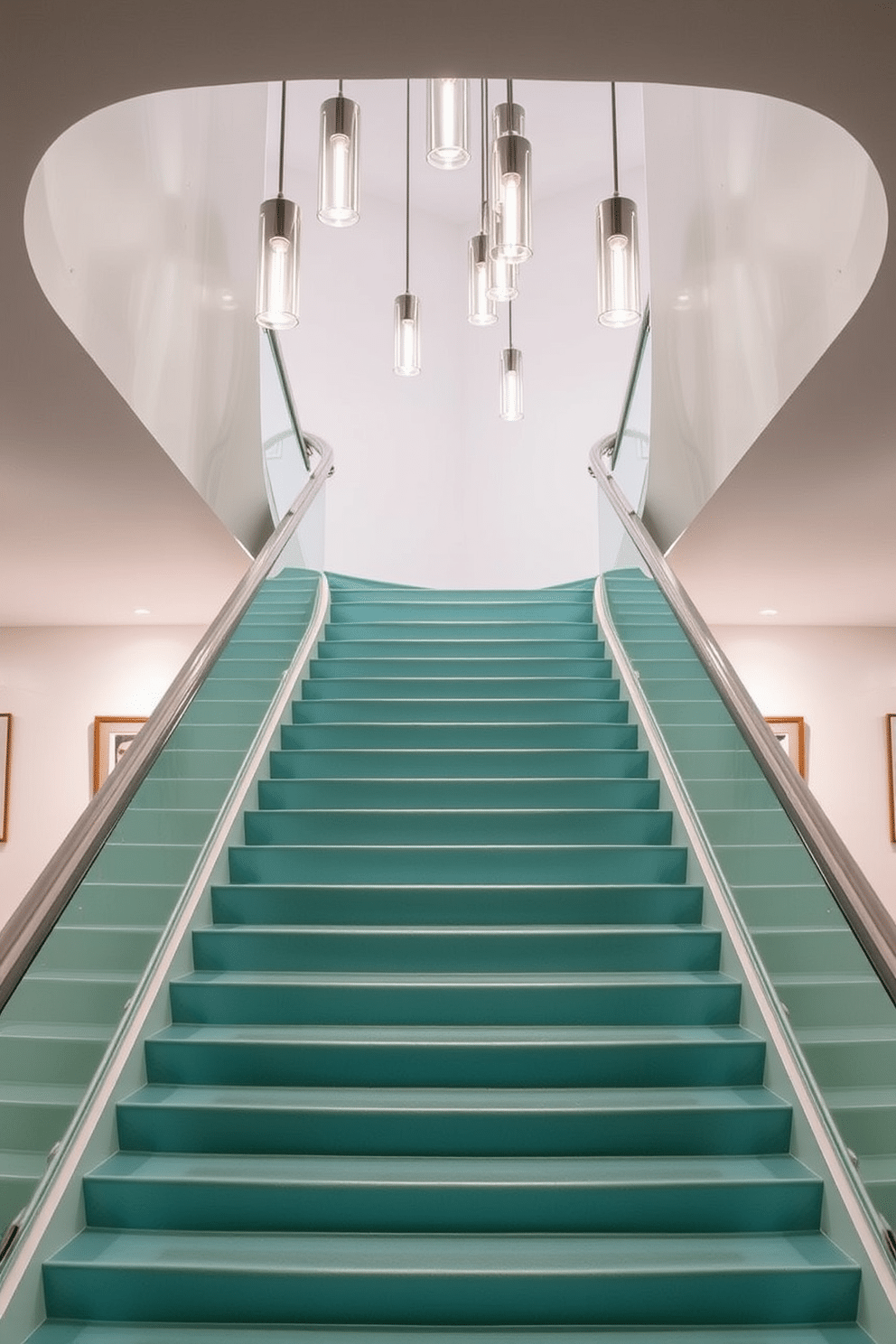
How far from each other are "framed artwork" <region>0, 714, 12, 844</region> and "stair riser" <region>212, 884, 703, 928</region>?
16.7 feet

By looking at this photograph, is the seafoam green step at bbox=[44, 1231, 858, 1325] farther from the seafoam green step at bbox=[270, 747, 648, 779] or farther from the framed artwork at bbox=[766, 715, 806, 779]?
the framed artwork at bbox=[766, 715, 806, 779]

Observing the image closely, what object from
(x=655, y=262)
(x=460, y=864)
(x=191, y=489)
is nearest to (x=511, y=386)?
(x=655, y=262)

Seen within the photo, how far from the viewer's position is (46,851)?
934 centimetres

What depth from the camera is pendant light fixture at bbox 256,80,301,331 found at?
378 centimetres

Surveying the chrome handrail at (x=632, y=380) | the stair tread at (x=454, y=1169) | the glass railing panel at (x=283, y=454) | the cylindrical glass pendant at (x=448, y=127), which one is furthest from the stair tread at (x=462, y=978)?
the chrome handrail at (x=632, y=380)

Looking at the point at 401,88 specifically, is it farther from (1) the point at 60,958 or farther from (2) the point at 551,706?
(1) the point at 60,958

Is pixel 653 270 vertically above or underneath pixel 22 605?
above

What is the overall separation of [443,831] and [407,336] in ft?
11.0

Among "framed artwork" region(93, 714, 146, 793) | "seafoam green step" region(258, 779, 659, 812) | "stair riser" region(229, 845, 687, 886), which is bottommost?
"stair riser" region(229, 845, 687, 886)

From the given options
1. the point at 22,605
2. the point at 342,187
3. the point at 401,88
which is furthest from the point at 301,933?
the point at 401,88

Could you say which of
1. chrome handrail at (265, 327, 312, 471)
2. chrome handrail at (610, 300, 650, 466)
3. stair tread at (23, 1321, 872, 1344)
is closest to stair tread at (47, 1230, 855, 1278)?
stair tread at (23, 1321, 872, 1344)

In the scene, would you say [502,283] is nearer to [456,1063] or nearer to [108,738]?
[456,1063]

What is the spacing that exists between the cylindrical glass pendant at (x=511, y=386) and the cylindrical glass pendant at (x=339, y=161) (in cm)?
502

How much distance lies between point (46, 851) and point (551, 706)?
15.7 ft
